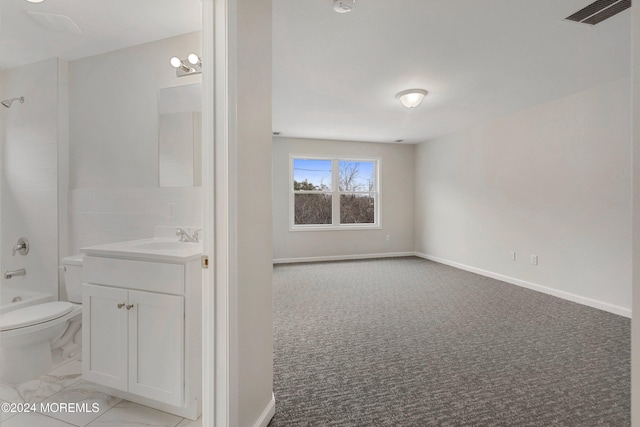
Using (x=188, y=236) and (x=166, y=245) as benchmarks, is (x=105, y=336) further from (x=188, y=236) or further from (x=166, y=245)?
(x=188, y=236)

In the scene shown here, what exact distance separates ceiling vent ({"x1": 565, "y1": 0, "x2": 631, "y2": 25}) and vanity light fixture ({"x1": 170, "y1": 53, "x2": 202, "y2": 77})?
107 inches

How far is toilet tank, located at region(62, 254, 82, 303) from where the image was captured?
2.27 metres

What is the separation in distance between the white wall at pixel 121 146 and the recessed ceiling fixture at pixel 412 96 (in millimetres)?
2289

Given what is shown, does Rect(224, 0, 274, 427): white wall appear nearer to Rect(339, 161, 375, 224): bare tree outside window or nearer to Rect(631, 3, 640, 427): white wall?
Rect(631, 3, 640, 427): white wall

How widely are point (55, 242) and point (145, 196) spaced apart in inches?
39.7

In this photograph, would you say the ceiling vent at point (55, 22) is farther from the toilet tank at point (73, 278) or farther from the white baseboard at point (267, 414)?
the white baseboard at point (267, 414)

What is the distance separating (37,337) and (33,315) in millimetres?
163

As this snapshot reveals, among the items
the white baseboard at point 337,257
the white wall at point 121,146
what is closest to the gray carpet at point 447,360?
the white wall at point 121,146

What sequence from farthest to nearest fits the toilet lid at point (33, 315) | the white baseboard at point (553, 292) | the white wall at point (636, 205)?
1. the white baseboard at point (553, 292)
2. the toilet lid at point (33, 315)
3. the white wall at point (636, 205)

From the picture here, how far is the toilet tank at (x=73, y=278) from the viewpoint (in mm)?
2273

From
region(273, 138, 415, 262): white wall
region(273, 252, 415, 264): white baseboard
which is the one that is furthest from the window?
region(273, 252, 415, 264): white baseboard

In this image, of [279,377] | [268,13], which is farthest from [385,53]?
[279,377]

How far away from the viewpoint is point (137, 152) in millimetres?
2547

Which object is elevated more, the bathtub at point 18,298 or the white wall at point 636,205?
the white wall at point 636,205
